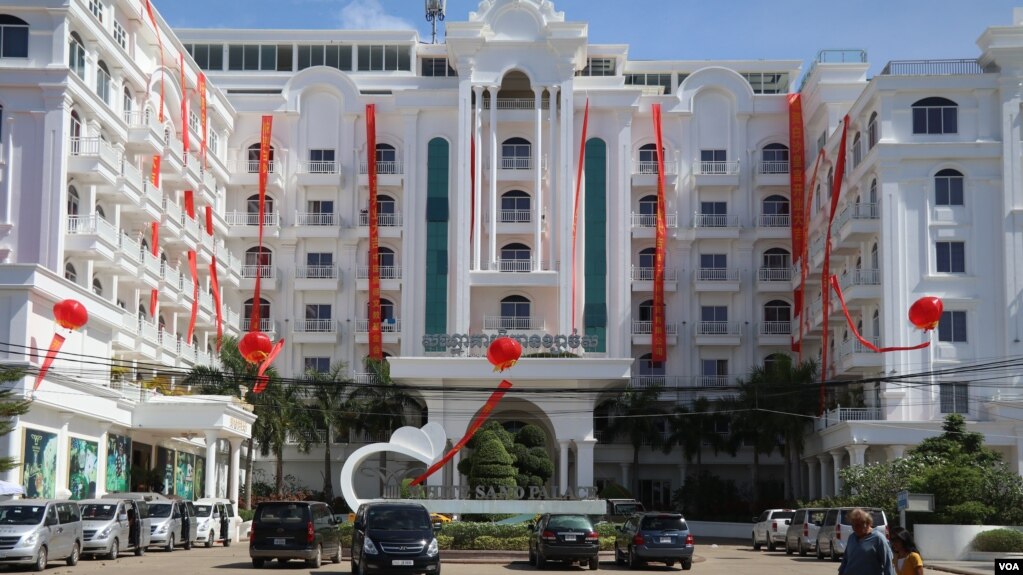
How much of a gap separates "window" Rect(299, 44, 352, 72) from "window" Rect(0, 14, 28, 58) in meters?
25.2

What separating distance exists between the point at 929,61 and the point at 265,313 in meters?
36.6

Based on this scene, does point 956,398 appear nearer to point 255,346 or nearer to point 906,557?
point 255,346

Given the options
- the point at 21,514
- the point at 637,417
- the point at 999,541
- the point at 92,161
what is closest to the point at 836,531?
the point at 999,541

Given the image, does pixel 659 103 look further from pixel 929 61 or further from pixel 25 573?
pixel 25 573

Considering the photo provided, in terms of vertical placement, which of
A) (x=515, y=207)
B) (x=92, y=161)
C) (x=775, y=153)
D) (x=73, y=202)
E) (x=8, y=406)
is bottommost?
(x=8, y=406)

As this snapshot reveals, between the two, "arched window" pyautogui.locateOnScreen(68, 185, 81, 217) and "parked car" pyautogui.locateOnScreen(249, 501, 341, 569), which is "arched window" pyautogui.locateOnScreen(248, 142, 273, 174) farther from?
"parked car" pyautogui.locateOnScreen(249, 501, 341, 569)

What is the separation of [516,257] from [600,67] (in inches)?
490

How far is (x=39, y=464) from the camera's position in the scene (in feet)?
133

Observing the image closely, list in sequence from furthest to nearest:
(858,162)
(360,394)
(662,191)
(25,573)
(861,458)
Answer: (662,191) → (360,394) → (858,162) → (861,458) → (25,573)

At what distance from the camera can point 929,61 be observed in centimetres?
5619

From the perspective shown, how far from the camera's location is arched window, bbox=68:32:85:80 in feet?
163

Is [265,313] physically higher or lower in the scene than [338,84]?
lower

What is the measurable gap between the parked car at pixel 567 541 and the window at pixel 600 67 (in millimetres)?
43989

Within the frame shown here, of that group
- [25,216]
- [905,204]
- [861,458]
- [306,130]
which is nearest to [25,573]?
[25,216]
